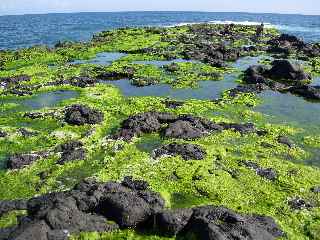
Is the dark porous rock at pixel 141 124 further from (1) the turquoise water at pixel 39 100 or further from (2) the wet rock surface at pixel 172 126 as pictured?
(1) the turquoise water at pixel 39 100

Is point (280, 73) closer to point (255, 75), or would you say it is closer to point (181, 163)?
point (255, 75)

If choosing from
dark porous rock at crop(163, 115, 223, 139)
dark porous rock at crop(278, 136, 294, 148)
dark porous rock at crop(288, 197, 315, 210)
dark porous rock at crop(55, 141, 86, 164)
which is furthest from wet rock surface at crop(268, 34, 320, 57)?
dark porous rock at crop(288, 197, 315, 210)

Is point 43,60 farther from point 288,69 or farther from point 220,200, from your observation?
point 220,200

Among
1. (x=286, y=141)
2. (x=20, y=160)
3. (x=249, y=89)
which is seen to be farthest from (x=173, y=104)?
(x=20, y=160)

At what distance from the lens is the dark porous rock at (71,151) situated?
30531 mm

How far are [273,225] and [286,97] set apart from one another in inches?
1123

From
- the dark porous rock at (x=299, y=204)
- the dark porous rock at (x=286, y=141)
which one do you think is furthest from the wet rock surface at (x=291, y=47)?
the dark porous rock at (x=299, y=204)

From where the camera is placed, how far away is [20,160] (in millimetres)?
30047

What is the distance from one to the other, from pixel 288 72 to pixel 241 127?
78.6ft

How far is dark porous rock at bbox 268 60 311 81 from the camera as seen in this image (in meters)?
57.7

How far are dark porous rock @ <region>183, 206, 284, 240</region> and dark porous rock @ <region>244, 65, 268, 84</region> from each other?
34.1m

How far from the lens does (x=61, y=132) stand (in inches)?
1401

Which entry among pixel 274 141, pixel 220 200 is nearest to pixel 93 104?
pixel 274 141

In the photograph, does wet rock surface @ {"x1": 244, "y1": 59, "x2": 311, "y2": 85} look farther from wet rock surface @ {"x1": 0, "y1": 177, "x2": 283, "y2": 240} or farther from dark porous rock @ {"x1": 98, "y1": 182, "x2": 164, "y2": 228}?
wet rock surface @ {"x1": 0, "y1": 177, "x2": 283, "y2": 240}
